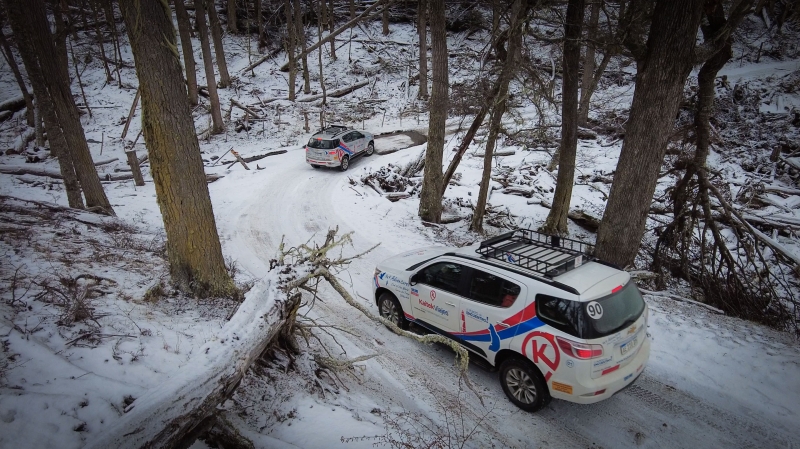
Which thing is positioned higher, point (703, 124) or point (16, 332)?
point (703, 124)

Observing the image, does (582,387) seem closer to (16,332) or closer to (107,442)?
(107,442)

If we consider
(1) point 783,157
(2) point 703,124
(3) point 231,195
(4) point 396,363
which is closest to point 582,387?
(4) point 396,363

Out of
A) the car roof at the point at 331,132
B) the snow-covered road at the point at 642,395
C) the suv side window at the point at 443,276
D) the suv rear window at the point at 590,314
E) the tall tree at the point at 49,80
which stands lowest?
the snow-covered road at the point at 642,395

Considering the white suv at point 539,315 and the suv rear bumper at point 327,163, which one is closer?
the white suv at point 539,315

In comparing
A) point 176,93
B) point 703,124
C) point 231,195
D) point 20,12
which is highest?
point 20,12

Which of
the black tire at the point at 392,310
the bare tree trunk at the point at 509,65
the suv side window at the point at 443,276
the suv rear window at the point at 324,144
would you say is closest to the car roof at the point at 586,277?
the suv side window at the point at 443,276

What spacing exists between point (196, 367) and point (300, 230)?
7.74 meters

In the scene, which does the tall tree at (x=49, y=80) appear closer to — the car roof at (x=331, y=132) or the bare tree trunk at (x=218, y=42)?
the car roof at (x=331, y=132)

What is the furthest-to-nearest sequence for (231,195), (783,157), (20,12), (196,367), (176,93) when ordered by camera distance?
(783,157) → (231,195) → (20,12) → (176,93) → (196,367)

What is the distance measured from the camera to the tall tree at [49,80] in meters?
9.45

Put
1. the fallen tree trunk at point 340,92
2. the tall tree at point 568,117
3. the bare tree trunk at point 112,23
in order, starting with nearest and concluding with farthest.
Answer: the tall tree at point 568,117 < the bare tree trunk at point 112,23 < the fallen tree trunk at point 340,92

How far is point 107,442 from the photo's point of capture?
9.82 feet

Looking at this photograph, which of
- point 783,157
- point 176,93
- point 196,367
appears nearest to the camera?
point 196,367

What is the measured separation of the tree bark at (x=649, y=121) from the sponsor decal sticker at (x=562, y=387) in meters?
4.28
